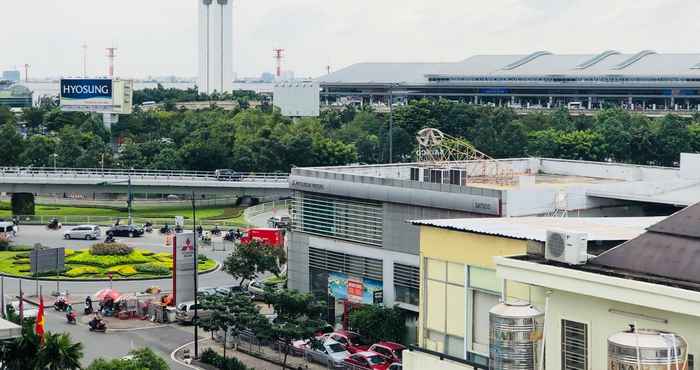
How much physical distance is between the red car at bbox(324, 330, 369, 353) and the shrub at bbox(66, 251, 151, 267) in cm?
1983

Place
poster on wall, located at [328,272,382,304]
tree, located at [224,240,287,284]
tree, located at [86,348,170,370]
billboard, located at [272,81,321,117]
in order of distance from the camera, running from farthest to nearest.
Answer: billboard, located at [272,81,321,117]
tree, located at [224,240,287,284]
poster on wall, located at [328,272,382,304]
tree, located at [86,348,170,370]

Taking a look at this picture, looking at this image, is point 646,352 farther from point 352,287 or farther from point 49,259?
point 49,259

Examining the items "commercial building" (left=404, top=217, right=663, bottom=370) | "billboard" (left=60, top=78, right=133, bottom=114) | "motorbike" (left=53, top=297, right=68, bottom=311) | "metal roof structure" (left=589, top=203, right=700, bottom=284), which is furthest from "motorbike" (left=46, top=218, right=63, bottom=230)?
"metal roof structure" (left=589, top=203, right=700, bottom=284)

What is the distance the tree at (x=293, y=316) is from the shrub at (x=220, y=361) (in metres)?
1.49

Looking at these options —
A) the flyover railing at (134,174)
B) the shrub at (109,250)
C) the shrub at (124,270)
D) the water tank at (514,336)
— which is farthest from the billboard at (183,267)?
the flyover railing at (134,174)

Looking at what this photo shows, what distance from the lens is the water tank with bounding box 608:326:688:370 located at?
12.4 m

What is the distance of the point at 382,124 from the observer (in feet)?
389

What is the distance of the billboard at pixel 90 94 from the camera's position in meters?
113

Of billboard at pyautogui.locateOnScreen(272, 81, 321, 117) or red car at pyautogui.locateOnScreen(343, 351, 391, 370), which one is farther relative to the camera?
billboard at pyautogui.locateOnScreen(272, 81, 321, 117)

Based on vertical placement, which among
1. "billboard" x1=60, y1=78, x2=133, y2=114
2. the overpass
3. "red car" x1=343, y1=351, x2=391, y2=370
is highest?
"billboard" x1=60, y1=78, x2=133, y2=114

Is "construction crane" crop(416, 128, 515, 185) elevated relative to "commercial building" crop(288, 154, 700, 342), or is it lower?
elevated

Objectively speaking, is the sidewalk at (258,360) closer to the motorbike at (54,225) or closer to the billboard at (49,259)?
the billboard at (49,259)

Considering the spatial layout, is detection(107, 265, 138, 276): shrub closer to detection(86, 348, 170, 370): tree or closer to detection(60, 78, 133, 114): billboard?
detection(86, 348, 170, 370): tree

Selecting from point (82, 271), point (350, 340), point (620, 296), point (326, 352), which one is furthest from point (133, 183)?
point (620, 296)
